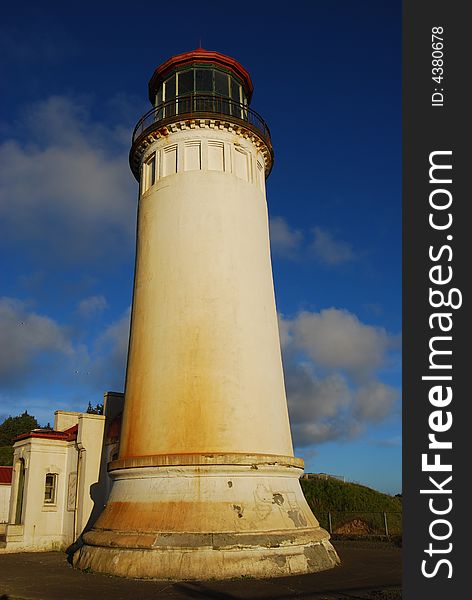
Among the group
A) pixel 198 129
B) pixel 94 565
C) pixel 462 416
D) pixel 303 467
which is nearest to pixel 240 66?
pixel 198 129

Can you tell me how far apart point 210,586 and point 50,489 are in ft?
39.9

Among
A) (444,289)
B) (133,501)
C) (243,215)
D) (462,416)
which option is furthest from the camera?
(243,215)

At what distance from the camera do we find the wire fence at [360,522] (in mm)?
23656

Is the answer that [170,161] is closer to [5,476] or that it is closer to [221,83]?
[221,83]

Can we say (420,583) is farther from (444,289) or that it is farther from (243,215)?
(243,215)

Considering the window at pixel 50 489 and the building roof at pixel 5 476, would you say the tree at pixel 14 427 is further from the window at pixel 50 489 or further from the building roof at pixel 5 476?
the window at pixel 50 489

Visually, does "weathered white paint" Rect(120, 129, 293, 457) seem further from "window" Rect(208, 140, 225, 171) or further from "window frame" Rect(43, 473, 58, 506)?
"window frame" Rect(43, 473, 58, 506)

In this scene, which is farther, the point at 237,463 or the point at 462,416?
the point at 237,463

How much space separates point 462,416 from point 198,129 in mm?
12091

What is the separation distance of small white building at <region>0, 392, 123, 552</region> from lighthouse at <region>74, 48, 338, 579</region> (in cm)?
578

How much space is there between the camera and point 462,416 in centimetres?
859

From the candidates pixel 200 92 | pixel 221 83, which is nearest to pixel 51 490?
pixel 200 92

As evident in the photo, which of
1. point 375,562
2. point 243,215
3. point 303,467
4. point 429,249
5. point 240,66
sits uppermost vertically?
point 240,66

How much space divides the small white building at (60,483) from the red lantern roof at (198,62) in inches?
495
